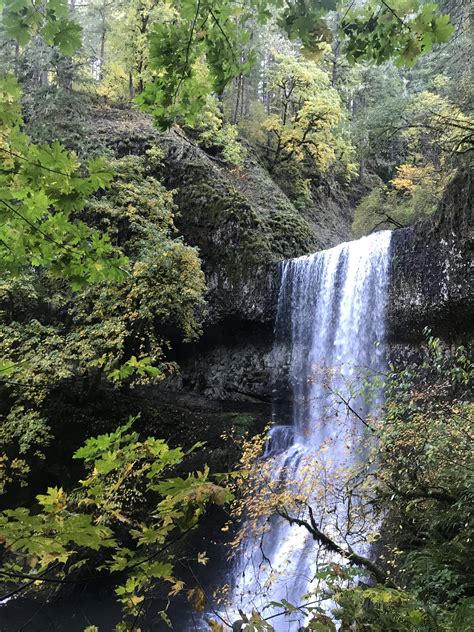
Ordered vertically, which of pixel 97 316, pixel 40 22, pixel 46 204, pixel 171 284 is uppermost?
pixel 40 22

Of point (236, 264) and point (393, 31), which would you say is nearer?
point (393, 31)

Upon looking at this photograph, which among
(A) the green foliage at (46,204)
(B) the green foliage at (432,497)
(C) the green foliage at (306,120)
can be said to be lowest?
(B) the green foliage at (432,497)

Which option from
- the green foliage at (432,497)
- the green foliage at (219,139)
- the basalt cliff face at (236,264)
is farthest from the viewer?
the green foliage at (219,139)

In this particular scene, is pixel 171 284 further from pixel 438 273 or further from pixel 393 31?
pixel 393 31

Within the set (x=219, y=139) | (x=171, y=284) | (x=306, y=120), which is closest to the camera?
(x=171, y=284)

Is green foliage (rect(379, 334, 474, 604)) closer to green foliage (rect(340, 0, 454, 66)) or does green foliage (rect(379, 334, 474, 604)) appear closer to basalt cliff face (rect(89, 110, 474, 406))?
green foliage (rect(340, 0, 454, 66))

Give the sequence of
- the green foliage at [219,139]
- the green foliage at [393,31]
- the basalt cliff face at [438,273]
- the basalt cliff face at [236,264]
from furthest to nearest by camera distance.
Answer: the green foliage at [219,139] → the basalt cliff face at [236,264] → the basalt cliff face at [438,273] → the green foliage at [393,31]

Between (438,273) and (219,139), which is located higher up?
(219,139)

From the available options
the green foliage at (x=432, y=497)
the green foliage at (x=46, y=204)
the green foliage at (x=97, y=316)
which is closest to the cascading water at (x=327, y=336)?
the green foliage at (x=97, y=316)

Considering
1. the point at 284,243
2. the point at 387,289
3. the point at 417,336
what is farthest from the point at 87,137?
the point at 417,336

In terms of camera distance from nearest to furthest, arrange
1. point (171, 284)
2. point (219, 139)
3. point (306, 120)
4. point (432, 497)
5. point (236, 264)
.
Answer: point (432, 497) < point (171, 284) < point (236, 264) < point (219, 139) < point (306, 120)

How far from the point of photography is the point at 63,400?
Result: 9.59 m

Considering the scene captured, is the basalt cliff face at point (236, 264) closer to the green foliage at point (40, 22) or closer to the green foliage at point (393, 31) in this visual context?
the green foliage at point (393, 31)

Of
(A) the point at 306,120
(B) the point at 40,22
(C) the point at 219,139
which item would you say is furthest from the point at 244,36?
(A) the point at 306,120
